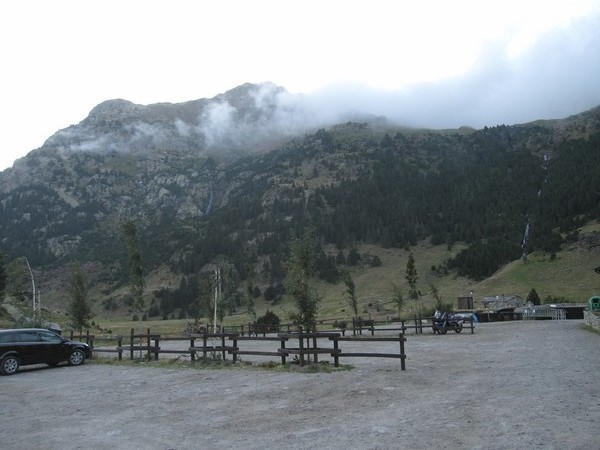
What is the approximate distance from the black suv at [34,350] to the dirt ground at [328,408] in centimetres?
365

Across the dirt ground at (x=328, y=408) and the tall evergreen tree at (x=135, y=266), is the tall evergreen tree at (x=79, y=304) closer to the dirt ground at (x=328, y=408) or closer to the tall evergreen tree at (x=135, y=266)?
the tall evergreen tree at (x=135, y=266)

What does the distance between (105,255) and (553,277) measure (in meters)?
157

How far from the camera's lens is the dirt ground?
28.0 ft

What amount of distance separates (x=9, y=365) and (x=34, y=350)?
4.54ft

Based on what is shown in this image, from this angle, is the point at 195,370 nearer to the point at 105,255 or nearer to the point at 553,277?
the point at 553,277

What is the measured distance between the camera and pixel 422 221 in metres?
153

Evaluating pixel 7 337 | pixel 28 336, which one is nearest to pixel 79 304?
pixel 28 336

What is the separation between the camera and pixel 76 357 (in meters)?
25.5

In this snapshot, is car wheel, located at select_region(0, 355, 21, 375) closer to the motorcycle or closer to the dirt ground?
the dirt ground

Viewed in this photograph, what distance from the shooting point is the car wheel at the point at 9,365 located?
21.8 m

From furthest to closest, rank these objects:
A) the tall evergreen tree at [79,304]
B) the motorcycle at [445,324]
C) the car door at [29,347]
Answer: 1. the tall evergreen tree at [79,304]
2. the motorcycle at [445,324]
3. the car door at [29,347]

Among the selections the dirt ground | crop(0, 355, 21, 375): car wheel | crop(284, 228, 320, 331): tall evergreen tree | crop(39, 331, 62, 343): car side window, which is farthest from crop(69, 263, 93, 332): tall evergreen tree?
crop(284, 228, 320, 331): tall evergreen tree

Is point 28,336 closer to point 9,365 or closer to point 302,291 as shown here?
point 9,365

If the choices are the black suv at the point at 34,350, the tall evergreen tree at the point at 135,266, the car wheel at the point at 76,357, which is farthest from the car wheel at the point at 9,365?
the tall evergreen tree at the point at 135,266
